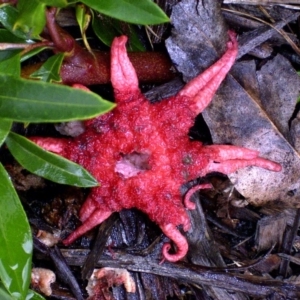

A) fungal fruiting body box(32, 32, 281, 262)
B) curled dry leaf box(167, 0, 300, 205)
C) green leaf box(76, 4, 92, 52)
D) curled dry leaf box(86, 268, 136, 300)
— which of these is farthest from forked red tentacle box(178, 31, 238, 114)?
curled dry leaf box(86, 268, 136, 300)

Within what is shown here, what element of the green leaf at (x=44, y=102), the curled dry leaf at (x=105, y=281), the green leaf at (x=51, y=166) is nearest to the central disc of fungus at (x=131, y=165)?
the green leaf at (x=51, y=166)

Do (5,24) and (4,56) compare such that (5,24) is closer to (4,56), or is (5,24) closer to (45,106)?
(4,56)

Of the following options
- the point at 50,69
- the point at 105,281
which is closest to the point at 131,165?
the point at 50,69

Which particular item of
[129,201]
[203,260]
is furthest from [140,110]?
[203,260]

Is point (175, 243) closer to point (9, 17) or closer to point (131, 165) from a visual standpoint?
point (131, 165)

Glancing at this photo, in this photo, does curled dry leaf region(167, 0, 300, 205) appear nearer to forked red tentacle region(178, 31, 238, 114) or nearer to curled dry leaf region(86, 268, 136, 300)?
forked red tentacle region(178, 31, 238, 114)

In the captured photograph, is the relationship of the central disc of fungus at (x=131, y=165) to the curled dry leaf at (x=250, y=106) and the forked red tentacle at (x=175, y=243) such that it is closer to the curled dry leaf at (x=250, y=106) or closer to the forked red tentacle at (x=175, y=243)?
the forked red tentacle at (x=175, y=243)
